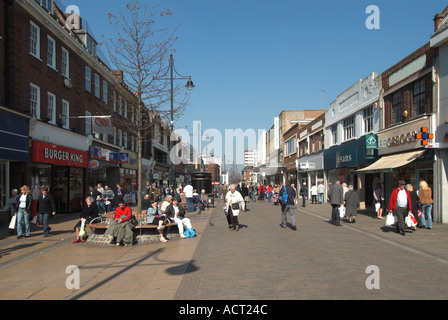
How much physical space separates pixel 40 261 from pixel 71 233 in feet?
16.2

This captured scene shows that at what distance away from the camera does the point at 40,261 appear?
8.62 metres

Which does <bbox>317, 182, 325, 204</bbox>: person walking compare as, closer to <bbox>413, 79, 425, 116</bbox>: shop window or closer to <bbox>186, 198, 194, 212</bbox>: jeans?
<bbox>186, 198, 194, 212</bbox>: jeans

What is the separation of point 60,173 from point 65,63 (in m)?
6.56

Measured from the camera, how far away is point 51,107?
1984 centimetres

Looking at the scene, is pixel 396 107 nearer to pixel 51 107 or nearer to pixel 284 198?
pixel 284 198

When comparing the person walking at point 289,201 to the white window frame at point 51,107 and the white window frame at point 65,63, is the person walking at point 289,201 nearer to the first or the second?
the white window frame at point 51,107

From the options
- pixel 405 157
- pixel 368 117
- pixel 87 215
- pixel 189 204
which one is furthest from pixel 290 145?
pixel 87 215

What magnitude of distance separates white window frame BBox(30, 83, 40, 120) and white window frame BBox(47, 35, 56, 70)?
77.6 inches

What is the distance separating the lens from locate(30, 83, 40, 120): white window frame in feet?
58.7

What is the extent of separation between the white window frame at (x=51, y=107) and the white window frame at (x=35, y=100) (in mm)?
1016

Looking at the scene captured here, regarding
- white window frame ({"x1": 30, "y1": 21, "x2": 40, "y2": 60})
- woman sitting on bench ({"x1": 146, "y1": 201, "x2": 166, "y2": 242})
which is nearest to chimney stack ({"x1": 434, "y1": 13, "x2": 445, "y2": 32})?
woman sitting on bench ({"x1": 146, "y1": 201, "x2": 166, "y2": 242})

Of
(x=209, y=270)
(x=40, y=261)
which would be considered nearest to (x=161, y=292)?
(x=209, y=270)

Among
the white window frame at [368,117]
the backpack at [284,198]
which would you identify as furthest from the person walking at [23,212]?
the white window frame at [368,117]
